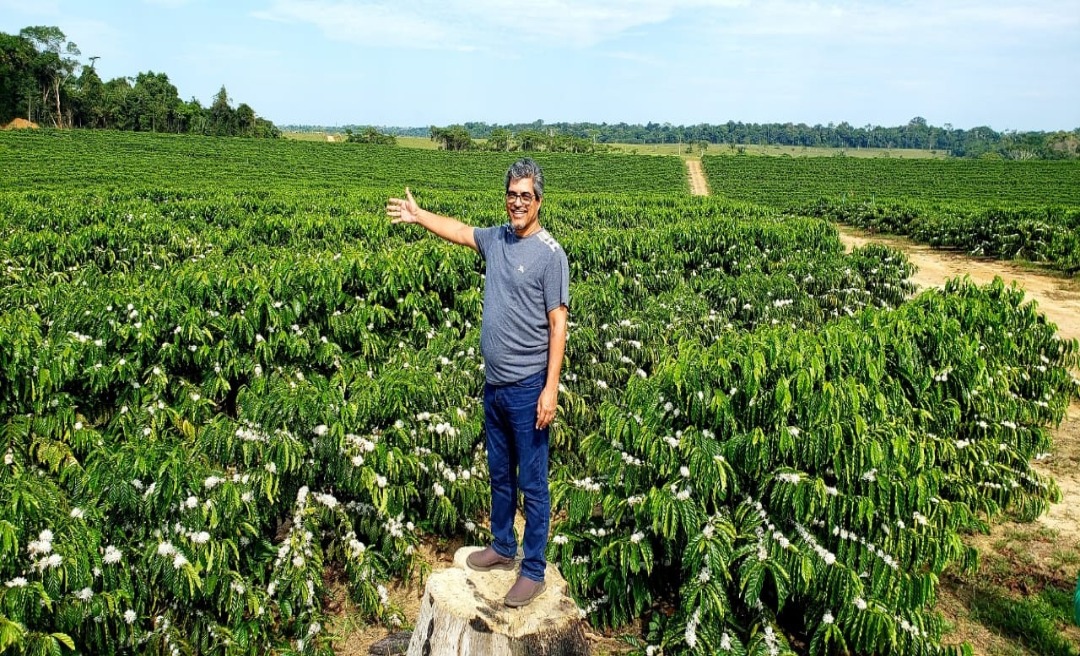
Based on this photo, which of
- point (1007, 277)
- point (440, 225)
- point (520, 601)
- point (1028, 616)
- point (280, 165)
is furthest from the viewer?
point (280, 165)

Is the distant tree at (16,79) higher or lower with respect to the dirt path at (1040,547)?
higher

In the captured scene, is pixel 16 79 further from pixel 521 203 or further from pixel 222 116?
→ pixel 521 203

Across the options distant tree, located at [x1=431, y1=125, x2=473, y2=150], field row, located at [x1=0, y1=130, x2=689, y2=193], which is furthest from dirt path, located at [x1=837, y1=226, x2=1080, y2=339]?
distant tree, located at [x1=431, y1=125, x2=473, y2=150]

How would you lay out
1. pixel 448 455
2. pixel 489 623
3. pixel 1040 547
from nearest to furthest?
pixel 489 623 < pixel 448 455 < pixel 1040 547

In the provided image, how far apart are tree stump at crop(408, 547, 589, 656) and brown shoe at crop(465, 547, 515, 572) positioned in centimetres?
12

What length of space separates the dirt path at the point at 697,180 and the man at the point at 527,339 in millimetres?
38054

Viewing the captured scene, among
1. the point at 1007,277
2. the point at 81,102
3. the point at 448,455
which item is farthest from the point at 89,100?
the point at 448,455

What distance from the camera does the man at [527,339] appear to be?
118 inches

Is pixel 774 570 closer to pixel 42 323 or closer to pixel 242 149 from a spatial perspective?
pixel 42 323

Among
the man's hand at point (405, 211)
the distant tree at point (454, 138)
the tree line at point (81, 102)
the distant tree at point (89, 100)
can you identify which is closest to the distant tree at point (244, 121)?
the tree line at point (81, 102)

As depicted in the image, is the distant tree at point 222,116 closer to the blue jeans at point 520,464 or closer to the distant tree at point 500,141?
the distant tree at point 500,141

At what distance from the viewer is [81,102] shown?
80438 mm

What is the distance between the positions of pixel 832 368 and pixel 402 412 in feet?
9.06

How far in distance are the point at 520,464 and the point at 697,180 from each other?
55.0 meters
